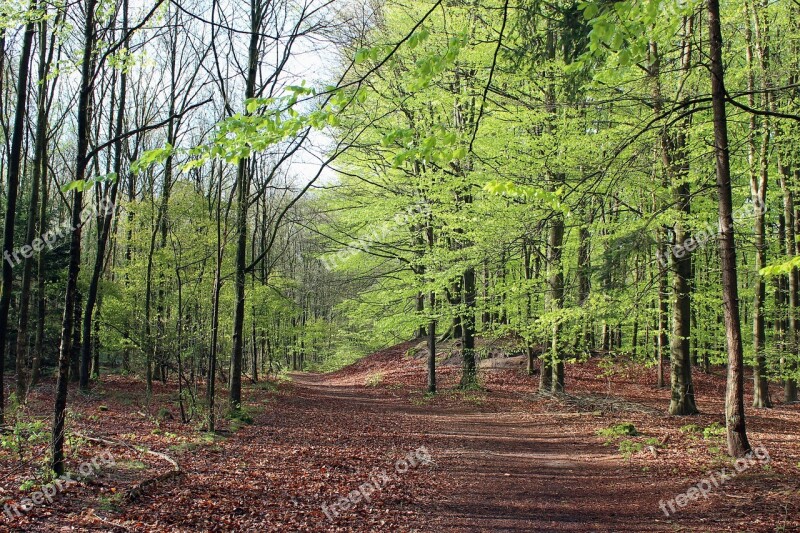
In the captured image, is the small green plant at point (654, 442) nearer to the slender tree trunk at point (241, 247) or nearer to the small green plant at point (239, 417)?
the small green plant at point (239, 417)

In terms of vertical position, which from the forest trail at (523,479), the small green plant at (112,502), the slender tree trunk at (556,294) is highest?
the slender tree trunk at (556,294)

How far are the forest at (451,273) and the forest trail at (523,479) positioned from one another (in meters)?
0.07

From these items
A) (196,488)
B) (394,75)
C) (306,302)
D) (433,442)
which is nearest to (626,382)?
(433,442)

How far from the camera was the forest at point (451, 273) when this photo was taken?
523cm

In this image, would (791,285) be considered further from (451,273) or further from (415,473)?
(415,473)

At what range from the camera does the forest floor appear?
5078mm

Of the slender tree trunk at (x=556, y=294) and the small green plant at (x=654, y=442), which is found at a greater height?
the slender tree trunk at (x=556, y=294)

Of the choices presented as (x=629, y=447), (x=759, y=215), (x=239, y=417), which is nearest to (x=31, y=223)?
(x=239, y=417)

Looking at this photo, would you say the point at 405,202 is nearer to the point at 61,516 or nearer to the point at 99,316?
the point at 99,316

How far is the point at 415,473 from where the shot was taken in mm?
7406

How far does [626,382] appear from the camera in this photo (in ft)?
64.3

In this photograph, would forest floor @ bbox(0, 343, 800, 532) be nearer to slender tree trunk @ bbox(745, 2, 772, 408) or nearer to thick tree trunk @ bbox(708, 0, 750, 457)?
thick tree trunk @ bbox(708, 0, 750, 457)

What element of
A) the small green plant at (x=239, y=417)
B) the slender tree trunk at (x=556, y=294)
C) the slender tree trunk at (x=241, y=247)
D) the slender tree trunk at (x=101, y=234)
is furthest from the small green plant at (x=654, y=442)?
the slender tree trunk at (x=101, y=234)

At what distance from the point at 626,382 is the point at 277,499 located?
57.4 feet
